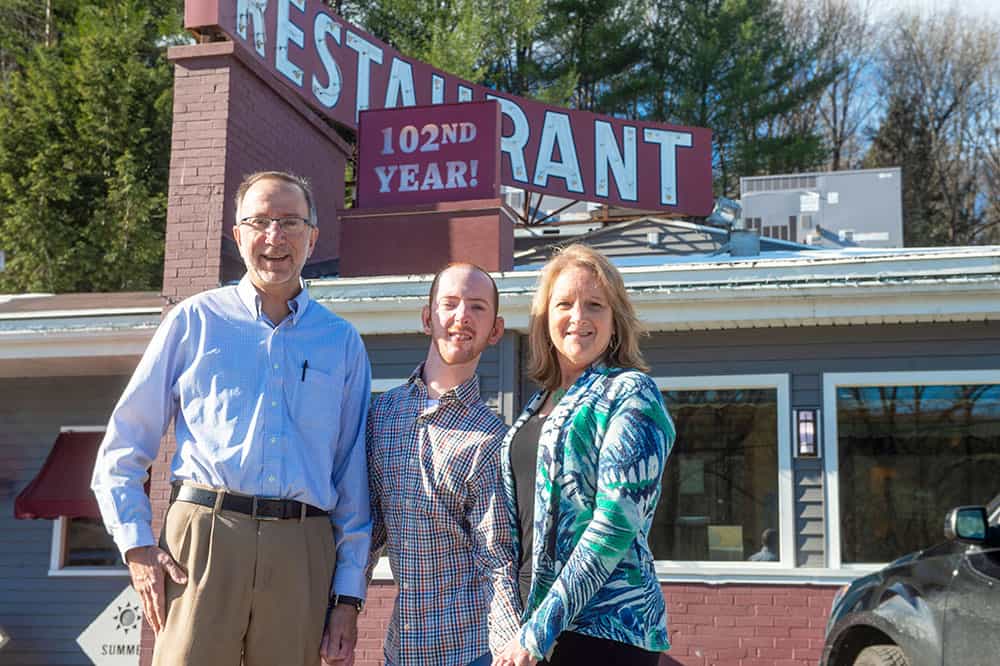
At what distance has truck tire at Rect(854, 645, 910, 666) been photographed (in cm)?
448

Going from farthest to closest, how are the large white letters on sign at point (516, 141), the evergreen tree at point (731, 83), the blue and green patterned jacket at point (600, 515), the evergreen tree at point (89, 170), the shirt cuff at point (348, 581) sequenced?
the evergreen tree at point (731, 83)
the evergreen tree at point (89, 170)
the large white letters on sign at point (516, 141)
the shirt cuff at point (348, 581)
the blue and green patterned jacket at point (600, 515)

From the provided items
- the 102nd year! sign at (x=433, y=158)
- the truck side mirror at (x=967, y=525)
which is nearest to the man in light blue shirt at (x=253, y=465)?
the truck side mirror at (x=967, y=525)

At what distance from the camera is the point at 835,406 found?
7488 mm

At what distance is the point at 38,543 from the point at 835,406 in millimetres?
7093

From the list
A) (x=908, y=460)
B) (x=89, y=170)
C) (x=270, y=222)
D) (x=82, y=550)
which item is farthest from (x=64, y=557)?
(x=89, y=170)

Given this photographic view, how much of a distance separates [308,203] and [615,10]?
82.5ft

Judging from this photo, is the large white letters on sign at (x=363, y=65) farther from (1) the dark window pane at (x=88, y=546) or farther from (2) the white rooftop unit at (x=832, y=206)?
(2) the white rooftop unit at (x=832, y=206)

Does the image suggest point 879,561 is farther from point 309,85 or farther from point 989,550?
point 309,85

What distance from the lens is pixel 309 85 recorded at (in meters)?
10.3

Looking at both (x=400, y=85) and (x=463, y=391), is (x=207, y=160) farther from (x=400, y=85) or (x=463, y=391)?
(x=463, y=391)

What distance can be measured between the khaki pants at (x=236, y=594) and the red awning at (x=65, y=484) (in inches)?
271

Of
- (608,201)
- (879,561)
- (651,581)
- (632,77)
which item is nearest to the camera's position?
(651,581)

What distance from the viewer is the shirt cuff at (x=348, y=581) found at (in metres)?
2.83

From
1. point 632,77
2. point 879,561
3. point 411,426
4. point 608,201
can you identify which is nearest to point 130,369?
point 608,201
